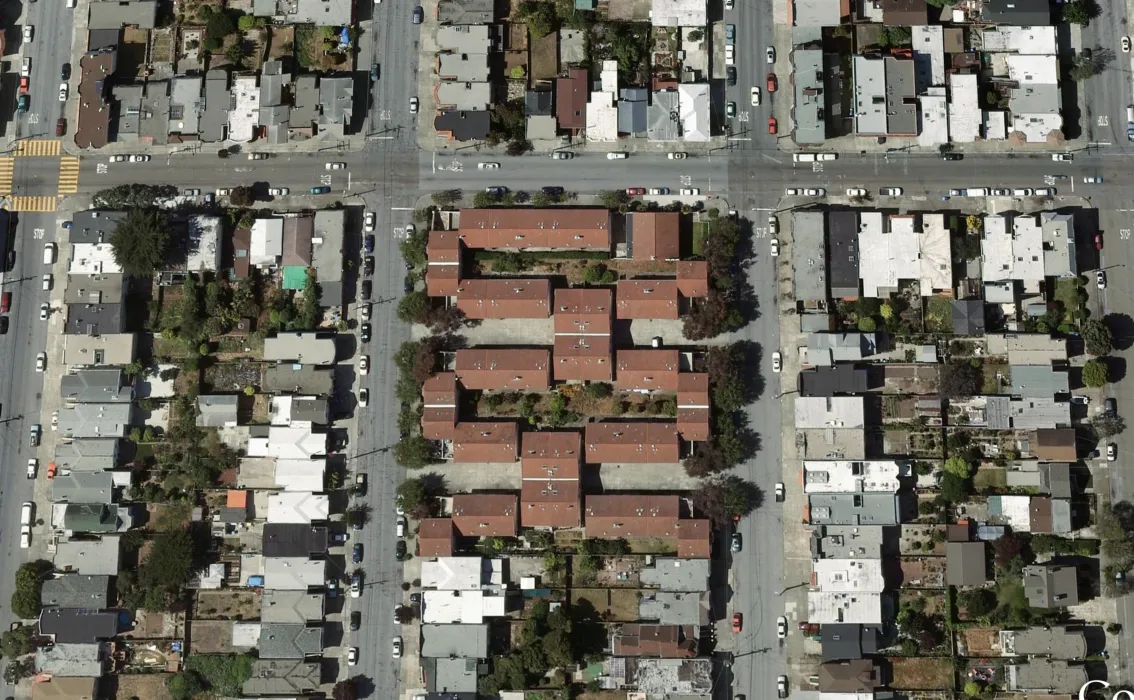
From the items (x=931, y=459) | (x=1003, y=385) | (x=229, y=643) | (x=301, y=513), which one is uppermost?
(x=1003, y=385)

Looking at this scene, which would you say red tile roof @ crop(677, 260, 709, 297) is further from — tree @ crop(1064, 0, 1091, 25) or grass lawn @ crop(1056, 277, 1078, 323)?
tree @ crop(1064, 0, 1091, 25)

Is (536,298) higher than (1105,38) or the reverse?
the reverse

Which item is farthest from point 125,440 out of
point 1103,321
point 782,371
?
point 1103,321

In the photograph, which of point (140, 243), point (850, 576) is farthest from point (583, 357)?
point (140, 243)

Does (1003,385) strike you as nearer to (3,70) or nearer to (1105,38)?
(1105,38)

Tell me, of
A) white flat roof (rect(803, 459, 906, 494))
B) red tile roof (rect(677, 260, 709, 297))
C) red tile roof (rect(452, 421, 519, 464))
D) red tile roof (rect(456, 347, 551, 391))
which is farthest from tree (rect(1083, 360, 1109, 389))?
red tile roof (rect(452, 421, 519, 464))
